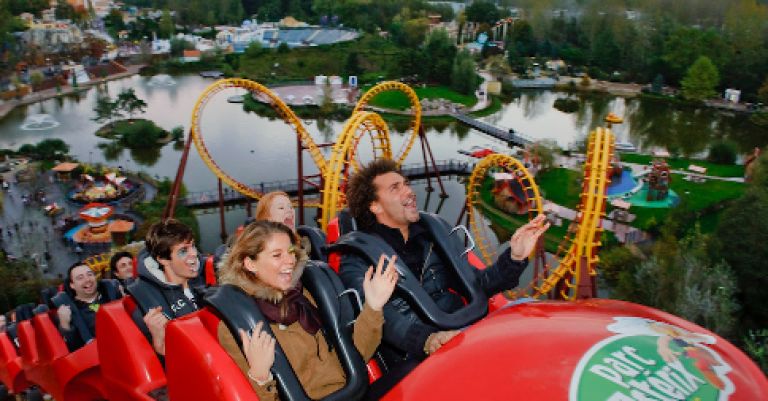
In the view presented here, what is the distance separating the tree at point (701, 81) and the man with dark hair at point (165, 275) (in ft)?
154

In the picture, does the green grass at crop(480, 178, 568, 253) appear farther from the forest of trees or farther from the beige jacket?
the forest of trees

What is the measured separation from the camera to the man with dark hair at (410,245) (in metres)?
3.60

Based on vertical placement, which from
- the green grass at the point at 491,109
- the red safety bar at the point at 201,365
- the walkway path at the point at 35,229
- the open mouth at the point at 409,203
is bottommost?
the walkway path at the point at 35,229

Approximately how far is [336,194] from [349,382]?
33.5 feet

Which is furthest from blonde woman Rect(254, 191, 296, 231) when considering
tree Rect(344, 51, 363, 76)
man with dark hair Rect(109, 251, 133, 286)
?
tree Rect(344, 51, 363, 76)

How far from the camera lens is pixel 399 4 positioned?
78.4 m

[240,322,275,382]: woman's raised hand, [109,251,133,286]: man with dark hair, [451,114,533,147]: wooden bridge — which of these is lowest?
[451,114,533,147]: wooden bridge

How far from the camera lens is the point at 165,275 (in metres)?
4.62

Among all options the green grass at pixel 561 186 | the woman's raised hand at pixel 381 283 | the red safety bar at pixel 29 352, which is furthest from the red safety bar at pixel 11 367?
the green grass at pixel 561 186

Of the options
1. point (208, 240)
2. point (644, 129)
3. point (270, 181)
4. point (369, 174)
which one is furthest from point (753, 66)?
point (369, 174)

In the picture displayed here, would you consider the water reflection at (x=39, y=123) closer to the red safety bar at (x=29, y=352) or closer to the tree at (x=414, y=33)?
the red safety bar at (x=29, y=352)

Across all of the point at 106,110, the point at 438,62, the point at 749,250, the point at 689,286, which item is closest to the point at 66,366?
the point at 689,286

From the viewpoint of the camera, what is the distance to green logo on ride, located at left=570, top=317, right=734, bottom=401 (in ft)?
7.07

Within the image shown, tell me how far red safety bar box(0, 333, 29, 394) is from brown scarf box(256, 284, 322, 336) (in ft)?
19.1
